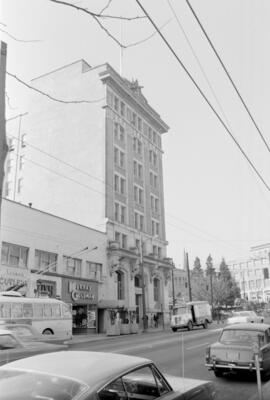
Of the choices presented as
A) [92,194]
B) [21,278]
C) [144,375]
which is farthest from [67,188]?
[144,375]

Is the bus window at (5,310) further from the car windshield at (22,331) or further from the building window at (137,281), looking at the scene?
the building window at (137,281)

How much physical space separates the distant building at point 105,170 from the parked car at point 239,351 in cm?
3346

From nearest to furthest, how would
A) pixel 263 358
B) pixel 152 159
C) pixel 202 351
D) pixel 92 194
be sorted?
pixel 263 358 < pixel 202 351 < pixel 92 194 < pixel 152 159

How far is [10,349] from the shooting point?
434 inches

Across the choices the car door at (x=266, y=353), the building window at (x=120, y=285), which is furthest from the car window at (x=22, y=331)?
the building window at (x=120, y=285)

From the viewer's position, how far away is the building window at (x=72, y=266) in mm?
40719

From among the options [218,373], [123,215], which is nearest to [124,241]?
[123,215]

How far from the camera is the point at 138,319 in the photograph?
173ft

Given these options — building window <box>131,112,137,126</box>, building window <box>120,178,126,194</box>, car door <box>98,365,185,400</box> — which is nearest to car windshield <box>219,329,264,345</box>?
car door <box>98,365,185,400</box>

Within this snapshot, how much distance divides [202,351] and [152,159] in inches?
1828

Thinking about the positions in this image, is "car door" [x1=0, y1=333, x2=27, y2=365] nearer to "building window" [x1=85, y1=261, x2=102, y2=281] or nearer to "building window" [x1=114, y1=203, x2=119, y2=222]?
"building window" [x1=85, y1=261, x2=102, y2=281]

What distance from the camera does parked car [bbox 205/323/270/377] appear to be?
1120 centimetres

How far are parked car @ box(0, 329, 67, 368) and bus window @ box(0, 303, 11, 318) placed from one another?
12.8m

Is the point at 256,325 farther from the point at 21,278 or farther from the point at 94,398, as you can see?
the point at 21,278
